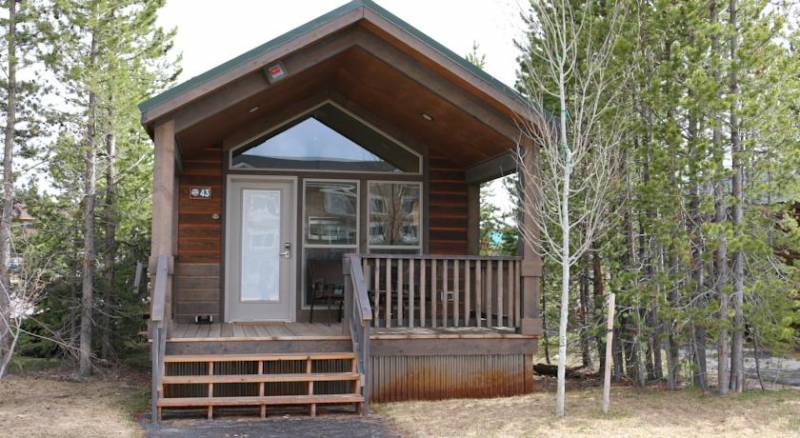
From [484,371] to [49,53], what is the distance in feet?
21.5

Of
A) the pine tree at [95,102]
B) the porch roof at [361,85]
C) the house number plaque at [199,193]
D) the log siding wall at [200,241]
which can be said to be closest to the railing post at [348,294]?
the porch roof at [361,85]

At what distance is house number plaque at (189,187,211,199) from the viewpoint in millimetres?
9828

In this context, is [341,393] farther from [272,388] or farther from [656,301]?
[656,301]

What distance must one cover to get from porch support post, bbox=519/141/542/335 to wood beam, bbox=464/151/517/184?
10.3 inches

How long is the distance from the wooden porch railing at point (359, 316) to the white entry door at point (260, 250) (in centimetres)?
195

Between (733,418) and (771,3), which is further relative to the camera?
(771,3)

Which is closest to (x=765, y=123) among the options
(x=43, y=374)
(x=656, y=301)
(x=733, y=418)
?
(x=656, y=301)

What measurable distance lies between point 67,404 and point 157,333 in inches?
62.9

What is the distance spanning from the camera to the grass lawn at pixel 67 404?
6.25 metres

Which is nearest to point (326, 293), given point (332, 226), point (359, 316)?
point (332, 226)

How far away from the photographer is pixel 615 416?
22.2 feet

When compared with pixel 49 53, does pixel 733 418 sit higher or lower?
lower

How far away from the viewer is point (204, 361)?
24.3ft

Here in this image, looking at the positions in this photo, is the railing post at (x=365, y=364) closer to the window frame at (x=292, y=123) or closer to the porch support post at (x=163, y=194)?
the porch support post at (x=163, y=194)
